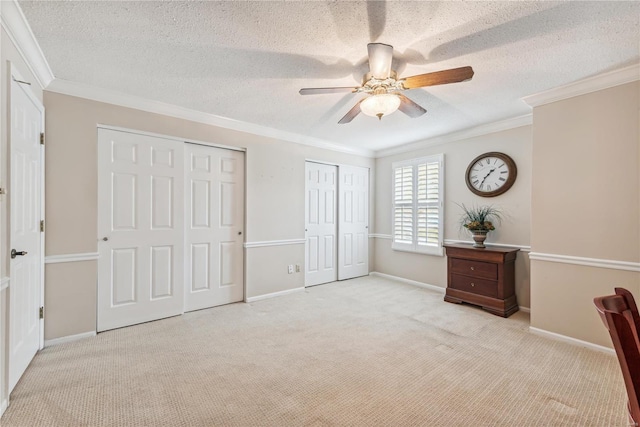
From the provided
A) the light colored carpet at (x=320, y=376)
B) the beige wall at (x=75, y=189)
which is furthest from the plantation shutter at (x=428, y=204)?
the beige wall at (x=75, y=189)

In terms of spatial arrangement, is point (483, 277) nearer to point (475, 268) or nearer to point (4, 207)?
point (475, 268)

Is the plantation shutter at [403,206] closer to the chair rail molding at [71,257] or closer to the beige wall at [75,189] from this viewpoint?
the beige wall at [75,189]

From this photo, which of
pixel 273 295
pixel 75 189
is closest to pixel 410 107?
pixel 273 295

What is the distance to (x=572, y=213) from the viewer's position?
2803 mm

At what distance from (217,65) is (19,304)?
2.35 m

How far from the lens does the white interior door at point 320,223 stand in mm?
4863

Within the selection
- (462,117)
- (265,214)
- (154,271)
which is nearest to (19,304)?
(154,271)

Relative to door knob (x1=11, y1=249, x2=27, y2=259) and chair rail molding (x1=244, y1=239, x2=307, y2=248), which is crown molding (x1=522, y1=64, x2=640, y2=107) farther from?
door knob (x1=11, y1=249, x2=27, y2=259)

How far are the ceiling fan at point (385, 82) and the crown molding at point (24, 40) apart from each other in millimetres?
1803

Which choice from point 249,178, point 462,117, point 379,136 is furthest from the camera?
point 379,136

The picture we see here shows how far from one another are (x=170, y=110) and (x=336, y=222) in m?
3.05

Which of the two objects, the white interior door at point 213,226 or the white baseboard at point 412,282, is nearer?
the white interior door at point 213,226

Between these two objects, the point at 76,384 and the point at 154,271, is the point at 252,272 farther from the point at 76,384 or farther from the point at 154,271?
the point at 76,384

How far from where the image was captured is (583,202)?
108 inches
